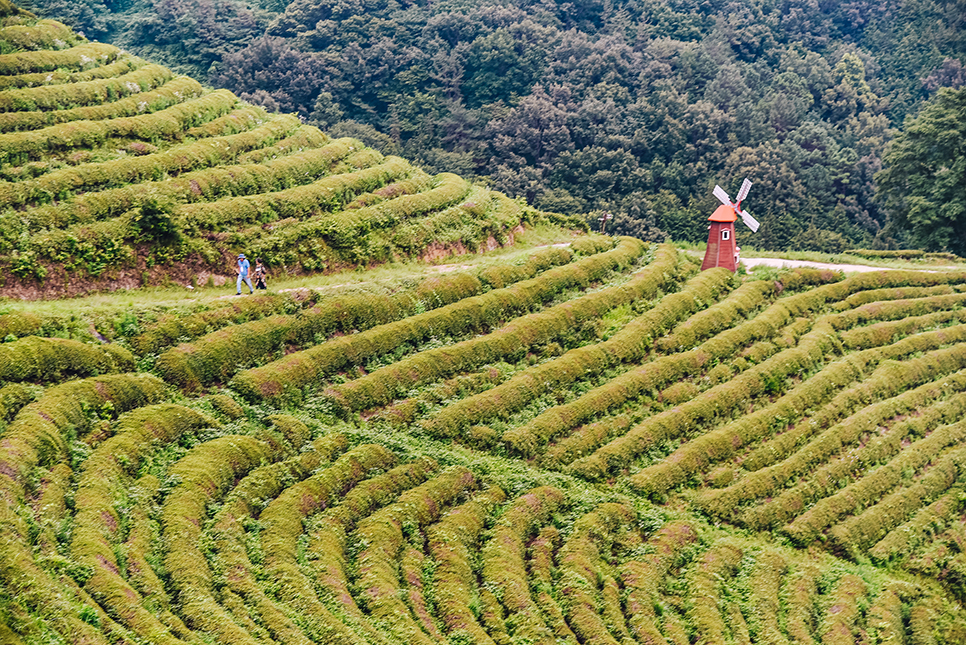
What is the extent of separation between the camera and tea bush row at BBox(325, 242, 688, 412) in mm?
29047

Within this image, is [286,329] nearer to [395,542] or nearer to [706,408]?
A: [395,542]

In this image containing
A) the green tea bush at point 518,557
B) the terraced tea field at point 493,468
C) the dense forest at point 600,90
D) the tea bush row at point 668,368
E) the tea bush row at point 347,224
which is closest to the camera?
the terraced tea field at point 493,468

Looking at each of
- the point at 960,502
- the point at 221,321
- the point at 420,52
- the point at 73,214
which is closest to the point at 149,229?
the point at 73,214

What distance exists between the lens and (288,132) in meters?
43.6

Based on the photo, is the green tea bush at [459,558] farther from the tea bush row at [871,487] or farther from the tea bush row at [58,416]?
the tea bush row at [871,487]

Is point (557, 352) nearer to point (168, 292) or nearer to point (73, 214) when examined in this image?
point (168, 292)

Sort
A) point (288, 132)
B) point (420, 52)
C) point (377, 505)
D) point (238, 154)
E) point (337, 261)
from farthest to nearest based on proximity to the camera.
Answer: point (420, 52)
point (288, 132)
point (238, 154)
point (337, 261)
point (377, 505)

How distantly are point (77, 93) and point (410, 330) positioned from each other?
17696mm

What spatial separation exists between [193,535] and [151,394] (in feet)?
19.2

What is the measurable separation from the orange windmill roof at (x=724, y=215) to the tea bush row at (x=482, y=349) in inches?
246

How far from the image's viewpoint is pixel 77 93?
126 feet

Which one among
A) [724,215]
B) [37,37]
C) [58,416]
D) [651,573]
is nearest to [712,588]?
[651,573]

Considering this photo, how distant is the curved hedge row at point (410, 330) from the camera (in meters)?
28.0

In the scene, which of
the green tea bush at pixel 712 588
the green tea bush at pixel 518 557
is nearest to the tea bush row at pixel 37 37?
the green tea bush at pixel 518 557
